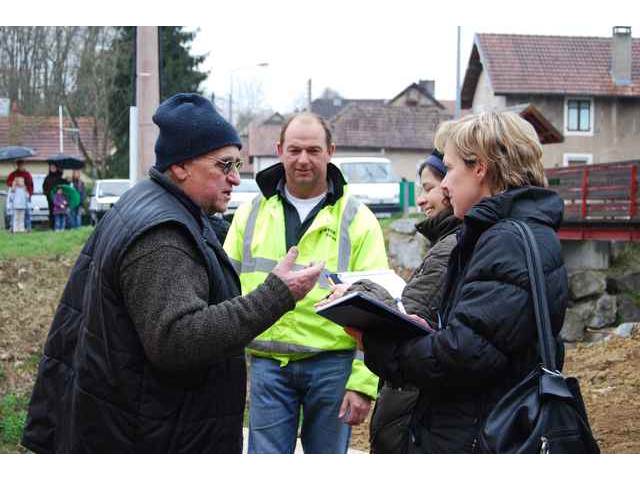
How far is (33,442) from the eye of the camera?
11.2 feet

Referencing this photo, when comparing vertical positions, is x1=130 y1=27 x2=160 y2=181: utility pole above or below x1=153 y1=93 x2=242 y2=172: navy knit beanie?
above

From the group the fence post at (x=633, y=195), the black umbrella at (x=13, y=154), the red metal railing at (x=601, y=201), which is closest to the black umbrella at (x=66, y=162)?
the black umbrella at (x=13, y=154)

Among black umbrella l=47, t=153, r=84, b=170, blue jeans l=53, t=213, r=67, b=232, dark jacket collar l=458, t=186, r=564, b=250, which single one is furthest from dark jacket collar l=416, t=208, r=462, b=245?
black umbrella l=47, t=153, r=84, b=170

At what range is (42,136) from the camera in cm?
5028

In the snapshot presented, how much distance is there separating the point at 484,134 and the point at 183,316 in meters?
1.12

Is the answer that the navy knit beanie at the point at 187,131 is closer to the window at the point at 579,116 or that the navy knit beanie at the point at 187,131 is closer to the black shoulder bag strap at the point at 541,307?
the black shoulder bag strap at the point at 541,307

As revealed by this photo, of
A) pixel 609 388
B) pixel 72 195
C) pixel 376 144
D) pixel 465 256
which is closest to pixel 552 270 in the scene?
pixel 465 256

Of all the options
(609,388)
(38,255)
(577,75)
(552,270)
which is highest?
(577,75)

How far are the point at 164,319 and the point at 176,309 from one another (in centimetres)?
5

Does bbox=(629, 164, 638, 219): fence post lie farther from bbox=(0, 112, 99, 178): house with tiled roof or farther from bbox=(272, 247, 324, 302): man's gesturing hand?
bbox=(0, 112, 99, 178): house with tiled roof

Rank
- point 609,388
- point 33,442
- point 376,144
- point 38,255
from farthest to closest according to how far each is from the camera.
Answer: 1. point 376,144
2. point 38,255
3. point 609,388
4. point 33,442

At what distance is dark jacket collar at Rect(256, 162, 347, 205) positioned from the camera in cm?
467

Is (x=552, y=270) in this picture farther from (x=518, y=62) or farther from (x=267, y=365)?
(x=518, y=62)

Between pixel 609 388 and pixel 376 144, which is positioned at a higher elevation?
pixel 376 144
